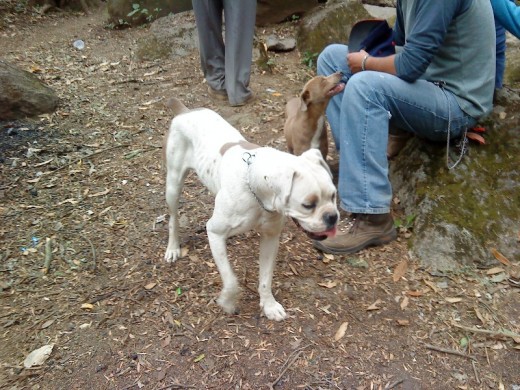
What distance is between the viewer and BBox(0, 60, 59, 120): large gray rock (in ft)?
18.7

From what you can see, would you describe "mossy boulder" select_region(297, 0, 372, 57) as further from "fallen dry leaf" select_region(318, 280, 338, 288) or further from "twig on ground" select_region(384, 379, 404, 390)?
"twig on ground" select_region(384, 379, 404, 390)

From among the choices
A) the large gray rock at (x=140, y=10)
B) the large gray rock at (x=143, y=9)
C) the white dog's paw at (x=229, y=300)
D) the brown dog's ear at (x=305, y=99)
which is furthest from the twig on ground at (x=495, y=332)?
the large gray rock at (x=143, y=9)

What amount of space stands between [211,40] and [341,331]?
4.13 metres

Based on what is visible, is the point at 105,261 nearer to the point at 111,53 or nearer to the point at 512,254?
the point at 512,254

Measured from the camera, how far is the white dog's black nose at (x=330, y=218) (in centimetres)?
250

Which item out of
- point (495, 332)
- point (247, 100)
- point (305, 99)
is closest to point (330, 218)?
point (495, 332)

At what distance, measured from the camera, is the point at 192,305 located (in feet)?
10.9

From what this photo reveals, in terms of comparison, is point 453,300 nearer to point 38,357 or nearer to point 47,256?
point 38,357

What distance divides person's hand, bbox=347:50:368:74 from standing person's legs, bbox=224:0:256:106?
2.20 metres

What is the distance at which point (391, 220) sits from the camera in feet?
12.4

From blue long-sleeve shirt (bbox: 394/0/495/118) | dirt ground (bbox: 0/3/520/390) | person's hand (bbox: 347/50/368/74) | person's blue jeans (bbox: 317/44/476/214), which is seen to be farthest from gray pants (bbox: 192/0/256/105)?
person's blue jeans (bbox: 317/44/476/214)

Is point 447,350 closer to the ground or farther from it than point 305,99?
closer to the ground

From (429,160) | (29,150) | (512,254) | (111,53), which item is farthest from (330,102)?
(111,53)

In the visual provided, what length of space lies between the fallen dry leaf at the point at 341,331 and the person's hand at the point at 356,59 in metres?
1.94
